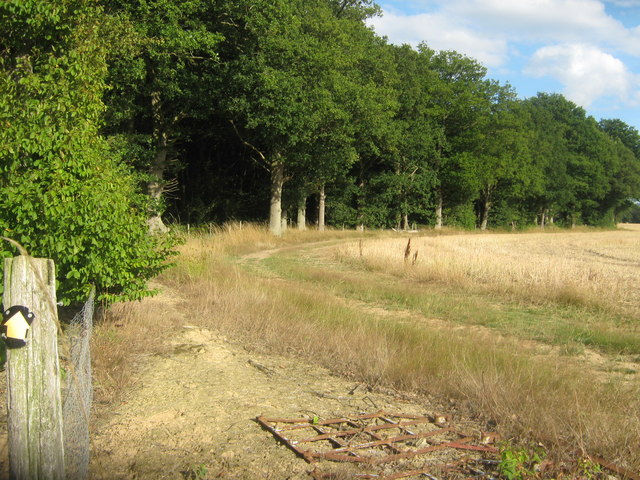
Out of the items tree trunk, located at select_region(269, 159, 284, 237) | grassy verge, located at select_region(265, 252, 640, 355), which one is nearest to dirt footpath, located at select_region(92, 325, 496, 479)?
grassy verge, located at select_region(265, 252, 640, 355)

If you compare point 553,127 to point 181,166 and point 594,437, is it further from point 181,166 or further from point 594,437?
point 594,437

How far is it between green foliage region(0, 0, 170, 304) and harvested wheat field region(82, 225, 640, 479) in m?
0.96

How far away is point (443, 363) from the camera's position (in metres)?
6.79

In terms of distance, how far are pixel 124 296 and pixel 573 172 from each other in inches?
2786

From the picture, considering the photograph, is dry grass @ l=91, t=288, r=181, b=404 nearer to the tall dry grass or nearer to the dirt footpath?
the dirt footpath

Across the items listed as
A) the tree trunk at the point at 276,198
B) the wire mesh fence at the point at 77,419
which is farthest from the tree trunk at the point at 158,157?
the wire mesh fence at the point at 77,419

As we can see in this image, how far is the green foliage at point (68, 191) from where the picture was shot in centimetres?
560

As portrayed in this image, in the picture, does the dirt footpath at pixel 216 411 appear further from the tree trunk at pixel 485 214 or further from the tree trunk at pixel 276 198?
the tree trunk at pixel 485 214

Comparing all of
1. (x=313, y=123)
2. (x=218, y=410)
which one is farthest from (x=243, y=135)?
(x=218, y=410)

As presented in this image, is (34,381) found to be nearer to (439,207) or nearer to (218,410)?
(218,410)

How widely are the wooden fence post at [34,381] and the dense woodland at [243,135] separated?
2358 millimetres

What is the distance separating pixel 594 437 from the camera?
462cm

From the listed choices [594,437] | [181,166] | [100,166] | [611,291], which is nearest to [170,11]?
[181,166]

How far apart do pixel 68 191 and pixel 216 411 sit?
2611 mm
